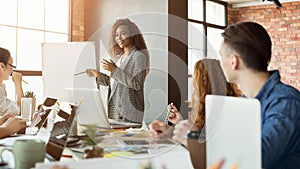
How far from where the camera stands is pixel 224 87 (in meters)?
1.56

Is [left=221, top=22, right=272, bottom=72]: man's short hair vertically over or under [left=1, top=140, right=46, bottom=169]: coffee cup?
over

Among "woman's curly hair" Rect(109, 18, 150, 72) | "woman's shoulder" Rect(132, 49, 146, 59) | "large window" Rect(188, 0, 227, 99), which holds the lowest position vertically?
"woman's shoulder" Rect(132, 49, 146, 59)

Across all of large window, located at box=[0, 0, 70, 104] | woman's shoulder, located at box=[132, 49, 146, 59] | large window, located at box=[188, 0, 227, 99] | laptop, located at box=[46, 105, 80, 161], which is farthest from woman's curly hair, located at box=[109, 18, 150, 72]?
large window, located at box=[188, 0, 227, 99]

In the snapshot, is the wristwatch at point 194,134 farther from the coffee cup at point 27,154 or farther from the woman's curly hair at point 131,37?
the woman's curly hair at point 131,37

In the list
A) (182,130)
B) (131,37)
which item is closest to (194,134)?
(182,130)

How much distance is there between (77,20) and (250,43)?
3.96m

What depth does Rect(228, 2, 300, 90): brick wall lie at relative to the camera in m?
7.07

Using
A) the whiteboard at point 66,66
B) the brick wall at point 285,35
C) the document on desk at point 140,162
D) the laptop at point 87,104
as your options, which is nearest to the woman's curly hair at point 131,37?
the whiteboard at point 66,66

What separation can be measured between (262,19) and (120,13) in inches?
153

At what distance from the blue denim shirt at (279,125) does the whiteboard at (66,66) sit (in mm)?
1115

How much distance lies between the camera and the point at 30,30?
466 centimetres

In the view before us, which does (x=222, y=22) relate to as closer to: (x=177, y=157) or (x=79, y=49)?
(x=79, y=49)

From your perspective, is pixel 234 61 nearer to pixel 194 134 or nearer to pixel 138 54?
pixel 194 134

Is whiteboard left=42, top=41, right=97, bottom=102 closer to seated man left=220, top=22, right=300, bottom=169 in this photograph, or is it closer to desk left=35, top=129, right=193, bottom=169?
desk left=35, top=129, right=193, bottom=169
